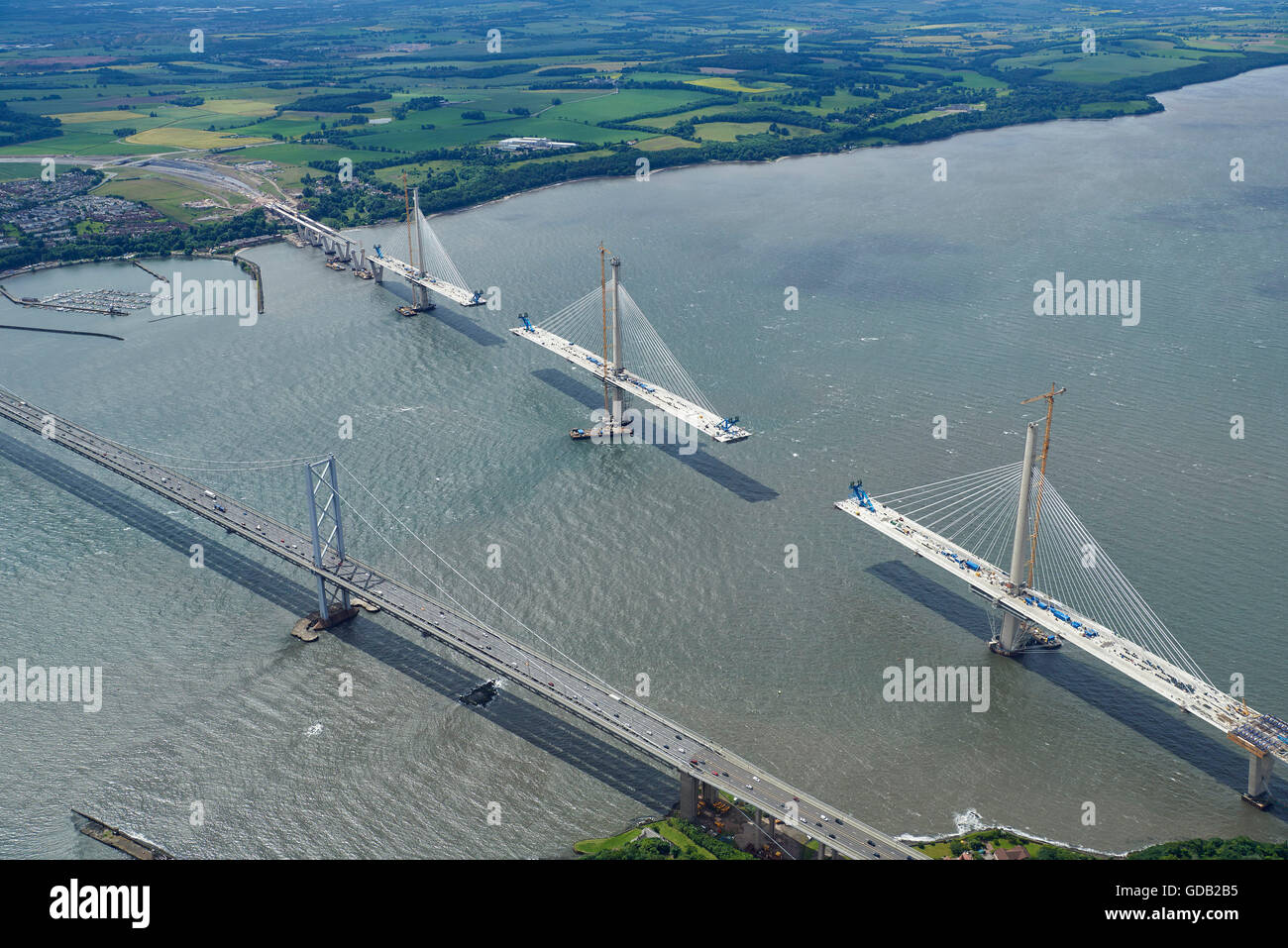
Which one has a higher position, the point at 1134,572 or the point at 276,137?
the point at 276,137

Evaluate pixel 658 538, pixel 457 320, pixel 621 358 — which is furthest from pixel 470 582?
pixel 457 320

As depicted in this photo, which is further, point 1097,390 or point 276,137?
point 276,137

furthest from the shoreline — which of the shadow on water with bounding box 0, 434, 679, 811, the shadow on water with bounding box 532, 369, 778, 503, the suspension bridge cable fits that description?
the suspension bridge cable

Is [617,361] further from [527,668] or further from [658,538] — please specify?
[527,668]

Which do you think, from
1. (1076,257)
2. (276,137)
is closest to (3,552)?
(1076,257)

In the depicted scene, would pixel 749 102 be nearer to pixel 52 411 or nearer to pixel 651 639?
pixel 52 411
